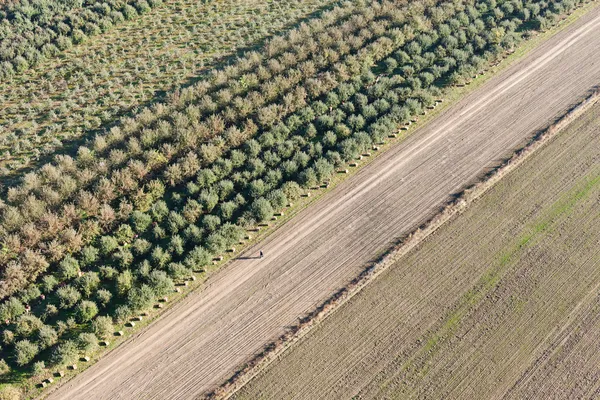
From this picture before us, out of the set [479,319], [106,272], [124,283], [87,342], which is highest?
[106,272]

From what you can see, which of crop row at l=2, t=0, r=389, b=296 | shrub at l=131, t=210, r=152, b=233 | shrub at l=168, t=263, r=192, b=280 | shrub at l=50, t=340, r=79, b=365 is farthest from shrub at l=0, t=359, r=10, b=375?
shrub at l=131, t=210, r=152, b=233

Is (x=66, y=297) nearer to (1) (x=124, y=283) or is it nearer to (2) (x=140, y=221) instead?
(1) (x=124, y=283)

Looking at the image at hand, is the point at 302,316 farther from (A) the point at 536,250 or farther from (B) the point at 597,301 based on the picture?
(B) the point at 597,301

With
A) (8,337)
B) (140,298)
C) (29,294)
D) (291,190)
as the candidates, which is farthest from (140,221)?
(291,190)

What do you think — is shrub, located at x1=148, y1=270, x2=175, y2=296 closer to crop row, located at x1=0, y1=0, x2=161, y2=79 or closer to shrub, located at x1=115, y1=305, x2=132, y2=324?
shrub, located at x1=115, y1=305, x2=132, y2=324

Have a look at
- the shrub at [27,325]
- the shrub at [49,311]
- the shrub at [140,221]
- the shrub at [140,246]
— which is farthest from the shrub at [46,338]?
the shrub at [140,221]
